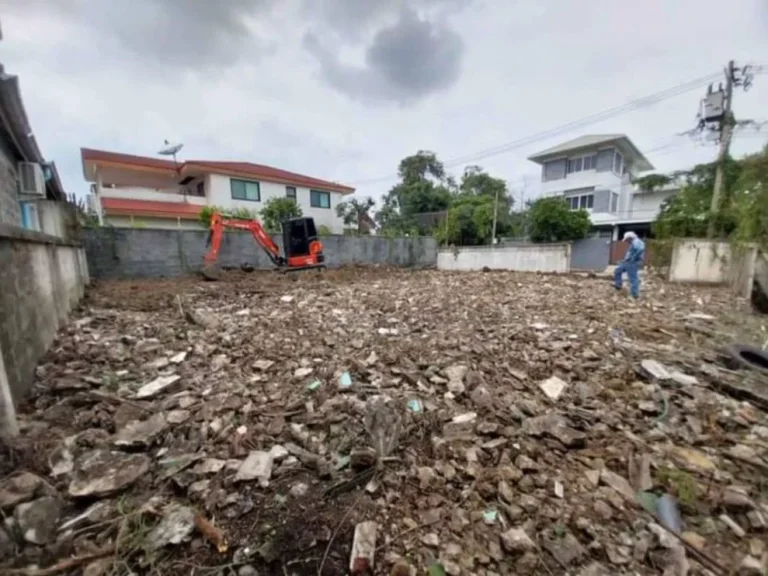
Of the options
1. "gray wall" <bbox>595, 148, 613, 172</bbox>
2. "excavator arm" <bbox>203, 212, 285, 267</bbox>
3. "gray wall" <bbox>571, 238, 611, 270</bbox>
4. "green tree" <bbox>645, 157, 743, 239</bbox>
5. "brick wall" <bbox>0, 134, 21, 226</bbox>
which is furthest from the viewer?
"gray wall" <bbox>595, 148, 613, 172</bbox>

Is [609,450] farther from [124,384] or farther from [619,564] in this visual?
[124,384]

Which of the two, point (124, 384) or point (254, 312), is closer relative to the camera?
point (124, 384)

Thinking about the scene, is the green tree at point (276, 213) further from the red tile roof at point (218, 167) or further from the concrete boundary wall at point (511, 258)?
the concrete boundary wall at point (511, 258)

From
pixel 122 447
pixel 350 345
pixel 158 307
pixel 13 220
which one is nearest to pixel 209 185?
pixel 13 220

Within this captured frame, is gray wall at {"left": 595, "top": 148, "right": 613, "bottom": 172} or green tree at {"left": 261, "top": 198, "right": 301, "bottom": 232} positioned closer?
green tree at {"left": 261, "top": 198, "right": 301, "bottom": 232}

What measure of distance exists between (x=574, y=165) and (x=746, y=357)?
20.4m

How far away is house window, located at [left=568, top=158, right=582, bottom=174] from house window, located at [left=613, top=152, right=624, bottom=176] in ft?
5.51

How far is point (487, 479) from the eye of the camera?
6.00ft

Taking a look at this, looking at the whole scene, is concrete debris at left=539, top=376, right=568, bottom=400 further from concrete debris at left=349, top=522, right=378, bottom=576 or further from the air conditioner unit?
the air conditioner unit

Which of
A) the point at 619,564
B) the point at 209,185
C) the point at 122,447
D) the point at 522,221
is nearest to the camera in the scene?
the point at 619,564

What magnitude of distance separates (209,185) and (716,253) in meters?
17.1

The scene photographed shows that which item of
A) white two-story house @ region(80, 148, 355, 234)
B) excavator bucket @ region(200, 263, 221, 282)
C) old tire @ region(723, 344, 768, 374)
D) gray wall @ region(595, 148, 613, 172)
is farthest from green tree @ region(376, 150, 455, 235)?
old tire @ region(723, 344, 768, 374)

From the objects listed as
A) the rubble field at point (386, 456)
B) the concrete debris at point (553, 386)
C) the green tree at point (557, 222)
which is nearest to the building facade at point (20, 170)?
the rubble field at point (386, 456)

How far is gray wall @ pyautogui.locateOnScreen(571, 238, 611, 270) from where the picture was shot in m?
15.7
